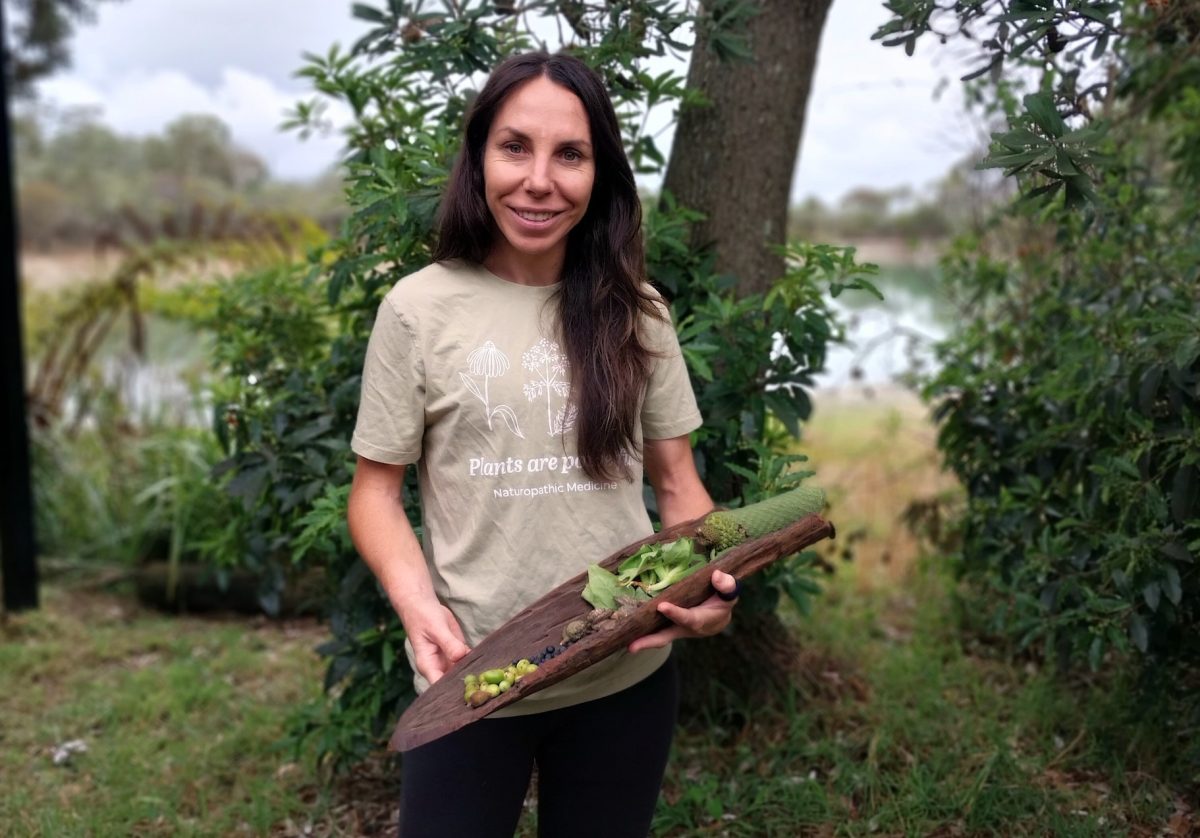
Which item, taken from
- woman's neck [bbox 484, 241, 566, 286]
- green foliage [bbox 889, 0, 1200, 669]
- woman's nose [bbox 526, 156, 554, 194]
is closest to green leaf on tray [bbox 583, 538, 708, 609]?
woman's neck [bbox 484, 241, 566, 286]

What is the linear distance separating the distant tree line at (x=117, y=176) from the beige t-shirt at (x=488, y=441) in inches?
285

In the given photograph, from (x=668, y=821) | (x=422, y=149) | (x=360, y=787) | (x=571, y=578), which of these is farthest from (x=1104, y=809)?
(x=422, y=149)

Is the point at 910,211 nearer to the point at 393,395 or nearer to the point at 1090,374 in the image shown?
the point at 1090,374

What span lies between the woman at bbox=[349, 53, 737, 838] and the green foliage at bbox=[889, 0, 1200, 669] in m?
0.80

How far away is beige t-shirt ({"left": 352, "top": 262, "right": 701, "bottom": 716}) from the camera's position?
1.65 m

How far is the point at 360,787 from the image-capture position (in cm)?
292

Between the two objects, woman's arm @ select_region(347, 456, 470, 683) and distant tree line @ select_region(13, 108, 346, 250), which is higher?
distant tree line @ select_region(13, 108, 346, 250)

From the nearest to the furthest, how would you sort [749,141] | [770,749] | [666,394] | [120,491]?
[666,394]
[749,141]
[770,749]
[120,491]

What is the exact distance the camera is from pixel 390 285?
2482 mm

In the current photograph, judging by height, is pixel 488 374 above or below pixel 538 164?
below

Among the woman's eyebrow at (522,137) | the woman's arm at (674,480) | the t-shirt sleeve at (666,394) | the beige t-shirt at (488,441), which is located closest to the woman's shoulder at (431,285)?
the beige t-shirt at (488,441)

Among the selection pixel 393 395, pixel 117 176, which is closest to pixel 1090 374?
pixel 393 395

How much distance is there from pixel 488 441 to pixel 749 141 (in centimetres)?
157

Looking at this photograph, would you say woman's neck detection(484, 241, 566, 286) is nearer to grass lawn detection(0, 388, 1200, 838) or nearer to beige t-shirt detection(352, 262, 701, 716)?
beige t-shirt detection(352, 262, 701, 716)
